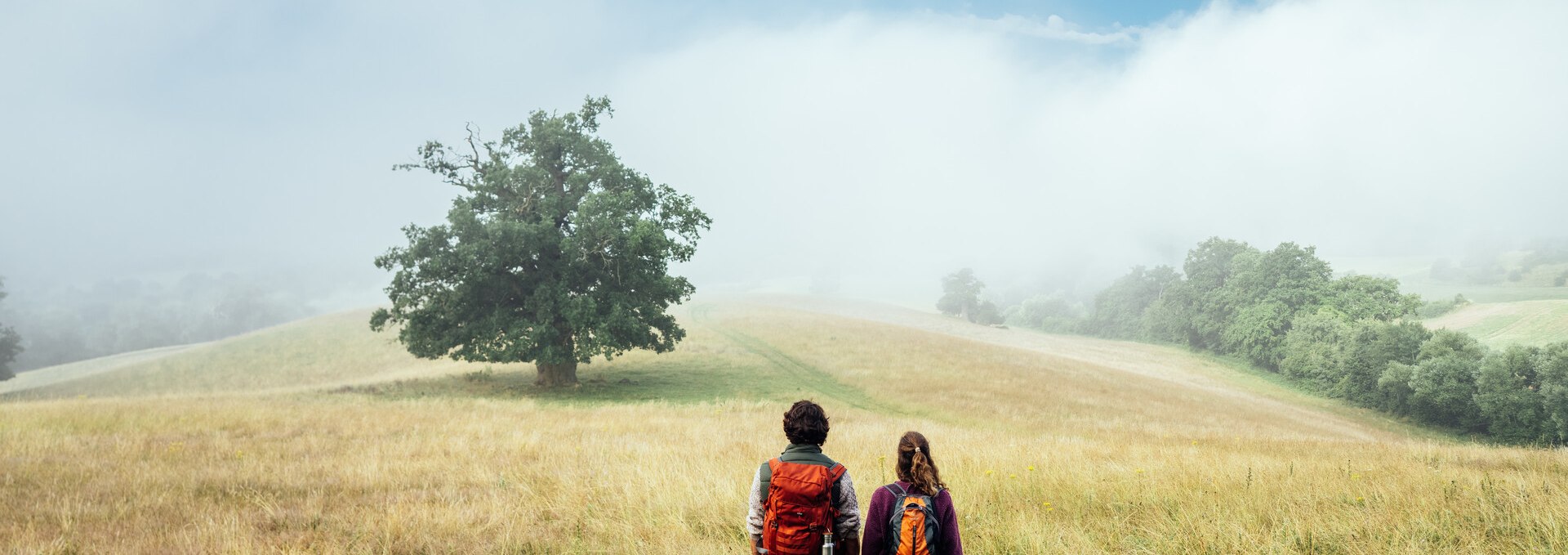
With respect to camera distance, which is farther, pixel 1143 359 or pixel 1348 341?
pixel 1143 359

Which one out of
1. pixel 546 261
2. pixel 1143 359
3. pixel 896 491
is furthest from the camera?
pixel 1143 359

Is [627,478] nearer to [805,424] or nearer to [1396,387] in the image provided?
[805,424]

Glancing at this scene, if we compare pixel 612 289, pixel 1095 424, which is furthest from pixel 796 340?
pixel 1095 424

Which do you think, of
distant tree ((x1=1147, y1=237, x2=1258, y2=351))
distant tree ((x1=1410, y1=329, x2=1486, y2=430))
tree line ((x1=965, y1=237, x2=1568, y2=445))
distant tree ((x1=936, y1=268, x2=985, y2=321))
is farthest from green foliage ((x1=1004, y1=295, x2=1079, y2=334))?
distant tree ((x1=1410, y1=329, x2=1486, y2=430))

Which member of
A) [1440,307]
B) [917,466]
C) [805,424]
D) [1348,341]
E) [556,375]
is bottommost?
[1348,341]

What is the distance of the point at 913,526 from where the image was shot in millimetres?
3357

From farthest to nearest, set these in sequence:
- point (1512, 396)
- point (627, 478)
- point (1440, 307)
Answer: point (1440, 307) → point (1512, 396) → point (627, 478)

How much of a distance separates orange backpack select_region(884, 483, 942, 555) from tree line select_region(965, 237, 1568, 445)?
4414cm

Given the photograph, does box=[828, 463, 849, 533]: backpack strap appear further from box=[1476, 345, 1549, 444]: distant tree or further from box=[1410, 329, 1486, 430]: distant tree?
box=[1476, 345, 1549, 444]: distant tree

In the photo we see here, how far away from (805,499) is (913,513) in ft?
2.09

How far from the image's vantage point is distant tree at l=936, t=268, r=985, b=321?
113688mm

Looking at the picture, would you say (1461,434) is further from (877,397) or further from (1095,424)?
(877,397)

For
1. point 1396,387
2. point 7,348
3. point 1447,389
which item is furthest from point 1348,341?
Result: point 7,348

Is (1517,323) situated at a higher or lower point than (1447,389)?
higher
